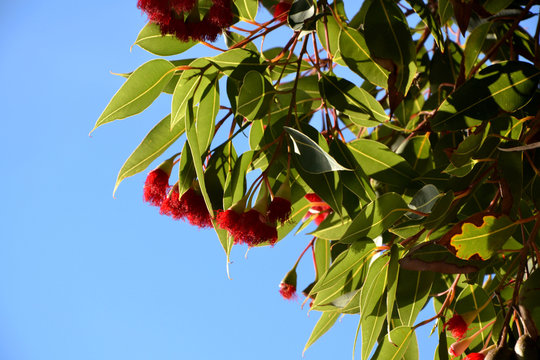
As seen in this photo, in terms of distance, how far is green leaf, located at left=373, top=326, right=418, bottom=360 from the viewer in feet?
2.60

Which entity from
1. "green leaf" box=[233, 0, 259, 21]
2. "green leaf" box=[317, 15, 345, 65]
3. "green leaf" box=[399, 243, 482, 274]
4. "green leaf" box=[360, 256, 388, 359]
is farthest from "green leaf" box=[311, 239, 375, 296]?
"green leaf" box=[233, 0, 259, 21]

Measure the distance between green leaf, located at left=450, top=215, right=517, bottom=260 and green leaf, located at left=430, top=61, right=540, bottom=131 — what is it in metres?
0.15

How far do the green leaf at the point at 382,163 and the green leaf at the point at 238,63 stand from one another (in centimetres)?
17

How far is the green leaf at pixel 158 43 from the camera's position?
2.56ft

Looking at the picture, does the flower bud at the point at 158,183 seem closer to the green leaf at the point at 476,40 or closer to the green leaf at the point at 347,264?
the green leaf at the point at 347,264

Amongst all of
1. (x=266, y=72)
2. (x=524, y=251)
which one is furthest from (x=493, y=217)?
(x=266, y=72)

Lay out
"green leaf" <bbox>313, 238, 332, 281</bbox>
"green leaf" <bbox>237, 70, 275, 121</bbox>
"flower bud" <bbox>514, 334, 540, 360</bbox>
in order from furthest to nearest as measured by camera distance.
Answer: "green leaf" <bbox>313, 238, 332, 281</bbox> < "green leaf" <bbox>237, 70, 275, 121</bbox> < "flower bud" <bbox>514, 334, 540, 360</bbox>

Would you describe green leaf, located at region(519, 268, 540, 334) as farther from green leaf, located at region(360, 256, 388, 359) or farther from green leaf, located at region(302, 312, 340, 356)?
green leaf, located at region(302, 312, 340, 356)

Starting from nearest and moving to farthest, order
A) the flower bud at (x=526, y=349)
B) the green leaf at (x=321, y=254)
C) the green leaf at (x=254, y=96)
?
the flower bud at (x=526, y=349), the green leaf at (x=254, y=96), the green leaf at (x=321, y=254)

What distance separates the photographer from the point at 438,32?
0.76 metres

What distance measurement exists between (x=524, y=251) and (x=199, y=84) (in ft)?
1.31

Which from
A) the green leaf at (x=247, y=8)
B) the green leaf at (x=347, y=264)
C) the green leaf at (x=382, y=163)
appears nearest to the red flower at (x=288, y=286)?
the green leaf at (x=347, y=264)

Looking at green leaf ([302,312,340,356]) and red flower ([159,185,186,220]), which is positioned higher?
red flower ([159,185,186,220])

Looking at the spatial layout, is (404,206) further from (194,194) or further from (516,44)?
(516,44)
